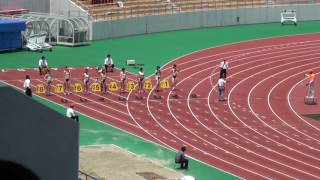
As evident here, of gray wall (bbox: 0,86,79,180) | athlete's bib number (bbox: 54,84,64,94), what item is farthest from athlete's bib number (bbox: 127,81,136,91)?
gray wall (bbox: 0,86,79,180)

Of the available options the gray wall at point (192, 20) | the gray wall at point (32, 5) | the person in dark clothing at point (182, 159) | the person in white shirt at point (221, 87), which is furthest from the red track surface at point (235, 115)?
the gray wall at point (32, 5)

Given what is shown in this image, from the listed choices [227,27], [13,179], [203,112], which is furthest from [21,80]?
[13,179]

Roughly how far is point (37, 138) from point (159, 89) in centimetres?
2649

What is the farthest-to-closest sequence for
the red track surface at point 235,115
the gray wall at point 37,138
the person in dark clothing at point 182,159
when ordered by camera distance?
1. the red track surface at point 235,115
2. the person in dark clothing at point 182,159
3. the gray wall at point 37,138

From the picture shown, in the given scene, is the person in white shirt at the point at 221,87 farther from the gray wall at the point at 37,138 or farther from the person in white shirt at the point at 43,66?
the gray wall at the point at 37,138

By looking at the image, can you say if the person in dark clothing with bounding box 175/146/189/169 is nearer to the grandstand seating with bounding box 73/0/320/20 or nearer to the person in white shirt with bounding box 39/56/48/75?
the person in white shirt with bounding box 39/56/48/75

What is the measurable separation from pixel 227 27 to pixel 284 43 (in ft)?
22.2

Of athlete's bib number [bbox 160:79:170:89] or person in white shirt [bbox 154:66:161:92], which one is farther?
athlete's bib number [bbox 160:79:170:89]

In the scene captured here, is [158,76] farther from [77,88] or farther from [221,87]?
[77,88]

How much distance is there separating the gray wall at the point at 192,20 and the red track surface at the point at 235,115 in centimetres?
678

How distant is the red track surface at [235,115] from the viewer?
2455 cm

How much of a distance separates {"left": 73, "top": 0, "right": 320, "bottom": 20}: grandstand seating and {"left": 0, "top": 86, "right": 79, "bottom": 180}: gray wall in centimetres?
4042

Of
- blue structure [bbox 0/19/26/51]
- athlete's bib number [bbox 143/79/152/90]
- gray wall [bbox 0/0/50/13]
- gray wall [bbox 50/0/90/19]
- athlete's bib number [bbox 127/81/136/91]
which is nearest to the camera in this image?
athlete's bib number [bbox 127/81/136/91]

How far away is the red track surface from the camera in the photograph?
2455cm
